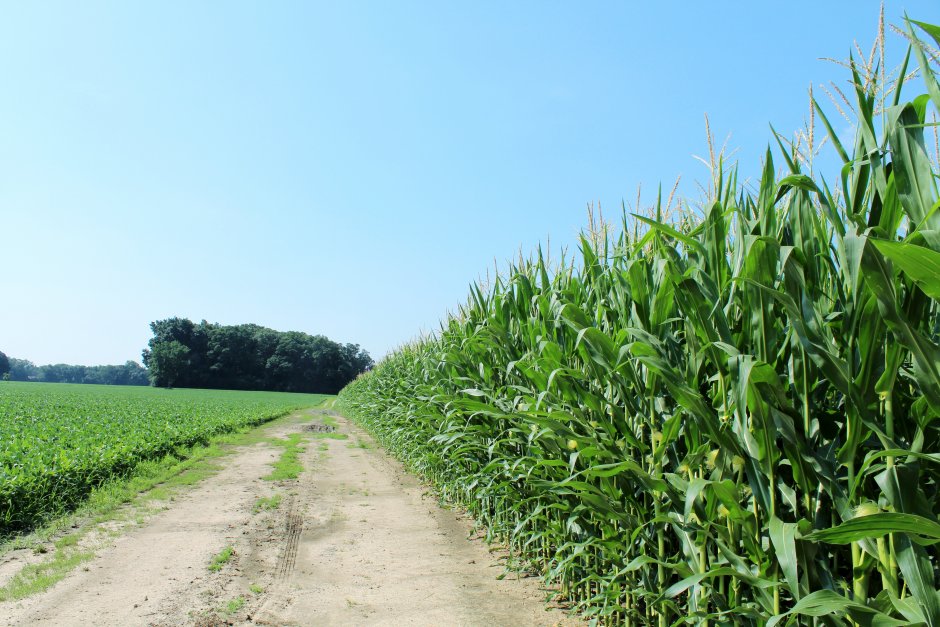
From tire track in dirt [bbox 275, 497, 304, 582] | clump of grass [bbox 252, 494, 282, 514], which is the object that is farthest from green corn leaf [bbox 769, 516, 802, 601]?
clump of grass [bbox 252, 494, 282, 514]

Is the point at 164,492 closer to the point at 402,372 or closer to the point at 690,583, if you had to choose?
the point at 402,372

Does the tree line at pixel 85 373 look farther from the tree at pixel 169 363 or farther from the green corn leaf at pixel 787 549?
the green corn leaf at pixel 787 549

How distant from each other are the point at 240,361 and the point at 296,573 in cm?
8847

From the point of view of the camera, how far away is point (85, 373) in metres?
127

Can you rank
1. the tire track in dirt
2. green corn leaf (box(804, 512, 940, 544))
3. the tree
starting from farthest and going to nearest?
the tree < the tire track in dirt < green corn leaf (box(804, 512, 940, 544))

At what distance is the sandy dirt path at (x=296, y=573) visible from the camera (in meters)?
4.16

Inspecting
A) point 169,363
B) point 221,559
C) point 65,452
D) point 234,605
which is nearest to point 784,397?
point 234,605

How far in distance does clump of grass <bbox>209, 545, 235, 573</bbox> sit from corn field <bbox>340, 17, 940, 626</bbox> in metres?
3.33

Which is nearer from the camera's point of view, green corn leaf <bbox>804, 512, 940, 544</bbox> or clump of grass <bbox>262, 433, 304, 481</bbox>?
green corn leaf <bbox>804, 512, 940, 544</bbox>

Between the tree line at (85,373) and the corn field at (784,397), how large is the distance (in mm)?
138982

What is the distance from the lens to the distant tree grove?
84.3 meters

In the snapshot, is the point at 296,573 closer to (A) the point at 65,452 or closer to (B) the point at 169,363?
(A) the point at 65,452

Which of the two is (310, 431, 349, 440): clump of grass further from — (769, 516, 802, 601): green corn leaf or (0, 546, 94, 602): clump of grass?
(769, 516, 802, 601): green corn leaf

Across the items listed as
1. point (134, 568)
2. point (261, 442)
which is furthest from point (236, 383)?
point (134, 568)
